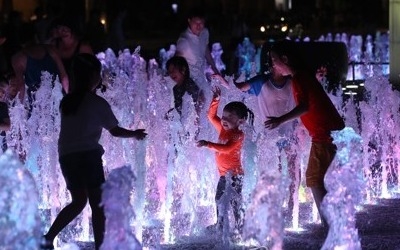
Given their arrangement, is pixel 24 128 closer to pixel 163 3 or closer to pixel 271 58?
pixel 271 58

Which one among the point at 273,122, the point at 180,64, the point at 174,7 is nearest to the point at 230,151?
the point at 273,122

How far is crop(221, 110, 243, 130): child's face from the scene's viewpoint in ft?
22.5

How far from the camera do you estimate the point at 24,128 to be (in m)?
9.13

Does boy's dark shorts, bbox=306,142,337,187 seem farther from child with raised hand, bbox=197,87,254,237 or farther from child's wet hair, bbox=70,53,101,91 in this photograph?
child's wet hair, bbox=70,53,101,91

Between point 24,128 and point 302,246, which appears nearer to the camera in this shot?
point 302,246

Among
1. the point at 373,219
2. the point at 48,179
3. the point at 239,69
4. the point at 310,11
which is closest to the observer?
the point at 373,219

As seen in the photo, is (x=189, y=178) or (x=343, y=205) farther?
(x=189, y=178)

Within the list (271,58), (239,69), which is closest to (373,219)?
(271,58)

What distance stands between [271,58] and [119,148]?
164 centimetres

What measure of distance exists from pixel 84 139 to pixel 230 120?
1.23 m

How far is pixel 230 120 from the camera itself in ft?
22.6

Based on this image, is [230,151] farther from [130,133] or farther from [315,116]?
[130,133]

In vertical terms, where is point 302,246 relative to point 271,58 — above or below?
below

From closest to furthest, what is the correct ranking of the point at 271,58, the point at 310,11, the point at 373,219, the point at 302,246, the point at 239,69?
the point at 302,246 → the point at 271,58 → the point at 373,219 → the point at 239,69 → the point at 310,11
